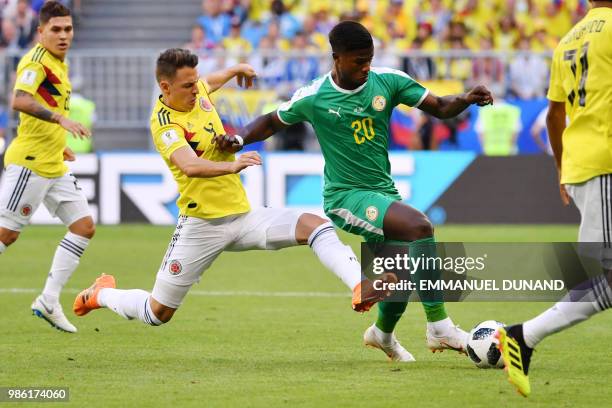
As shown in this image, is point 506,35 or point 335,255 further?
point 506,35

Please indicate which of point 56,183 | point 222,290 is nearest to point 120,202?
point 222,290

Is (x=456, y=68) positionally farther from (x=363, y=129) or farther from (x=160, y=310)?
(x=160, y=310)

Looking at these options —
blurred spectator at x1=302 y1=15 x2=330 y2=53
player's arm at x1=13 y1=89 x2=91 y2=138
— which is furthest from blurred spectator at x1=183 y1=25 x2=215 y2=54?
player's arm at x1=13 y1=89 x2=91 y2=138

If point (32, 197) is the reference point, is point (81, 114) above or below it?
below

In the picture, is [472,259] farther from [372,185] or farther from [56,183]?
[56,183]

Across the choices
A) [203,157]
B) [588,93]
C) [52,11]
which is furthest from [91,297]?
[588,93]

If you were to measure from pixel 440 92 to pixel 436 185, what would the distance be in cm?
312

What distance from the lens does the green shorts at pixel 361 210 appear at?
8.17m

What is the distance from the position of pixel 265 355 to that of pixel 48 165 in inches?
119

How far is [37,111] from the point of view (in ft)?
33.1

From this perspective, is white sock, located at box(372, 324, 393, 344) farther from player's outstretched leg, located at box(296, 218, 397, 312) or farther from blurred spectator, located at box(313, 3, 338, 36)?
blurred spectator, located at box(313, 3, 338, 36)

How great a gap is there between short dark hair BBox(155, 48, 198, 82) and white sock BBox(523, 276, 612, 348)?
3030 millimetres

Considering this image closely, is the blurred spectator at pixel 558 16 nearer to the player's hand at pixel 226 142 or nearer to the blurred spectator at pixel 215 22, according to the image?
the blurred spectator at pixel 215 22

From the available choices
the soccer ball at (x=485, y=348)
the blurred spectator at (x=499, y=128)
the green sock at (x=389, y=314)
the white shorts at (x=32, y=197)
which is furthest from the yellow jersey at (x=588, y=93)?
the blurred spectator at (x=499, y=128)
